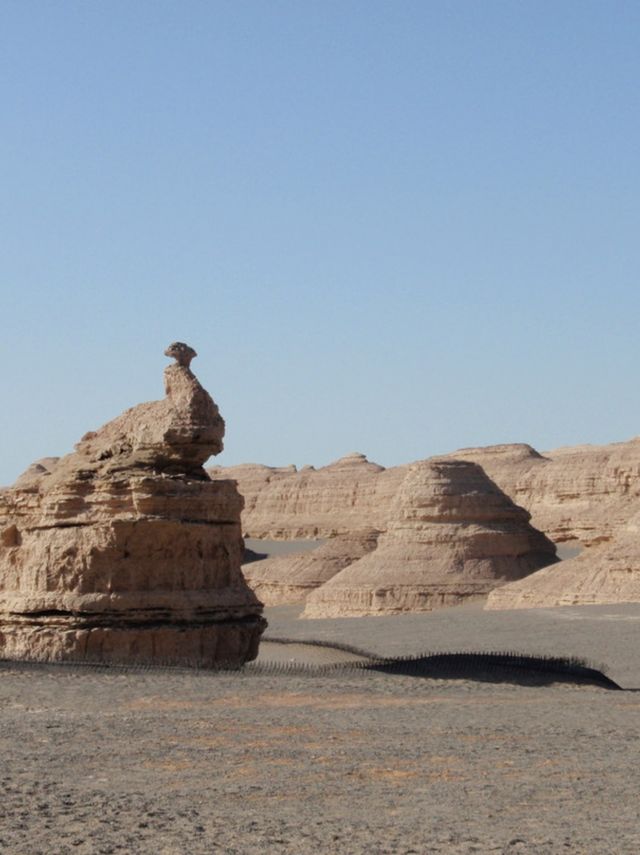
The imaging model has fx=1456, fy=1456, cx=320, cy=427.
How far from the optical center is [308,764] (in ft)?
35.2

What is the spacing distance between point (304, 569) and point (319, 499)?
21701mm

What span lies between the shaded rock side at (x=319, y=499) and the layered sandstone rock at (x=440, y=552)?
19.6 meters

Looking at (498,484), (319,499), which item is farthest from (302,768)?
(319,499)

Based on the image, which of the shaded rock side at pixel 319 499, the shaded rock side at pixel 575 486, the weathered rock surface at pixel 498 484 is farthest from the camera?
the shaded rock side at pixel 319 499

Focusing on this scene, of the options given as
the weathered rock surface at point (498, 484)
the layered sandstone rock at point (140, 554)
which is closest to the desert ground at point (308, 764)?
the layered sandstone rock at point (140, 554)

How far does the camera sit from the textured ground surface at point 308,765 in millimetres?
8484

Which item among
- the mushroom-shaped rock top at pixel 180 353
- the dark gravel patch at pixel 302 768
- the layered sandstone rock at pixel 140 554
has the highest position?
the mushroom-shaped rock top at pixel 180 353

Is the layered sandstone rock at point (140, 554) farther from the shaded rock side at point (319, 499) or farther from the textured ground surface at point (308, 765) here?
the shaded rock side at point (319, 499)

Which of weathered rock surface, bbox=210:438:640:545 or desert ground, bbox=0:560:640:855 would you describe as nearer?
desert ground, bbox=0:560:640:855

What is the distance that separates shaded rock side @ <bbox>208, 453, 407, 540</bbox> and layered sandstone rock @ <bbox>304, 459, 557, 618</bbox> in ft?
64.4

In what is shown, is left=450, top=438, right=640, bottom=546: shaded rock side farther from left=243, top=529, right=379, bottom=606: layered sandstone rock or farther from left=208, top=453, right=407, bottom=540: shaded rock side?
left=243, top=529, right=379, bottom=606: layered sandstone rock

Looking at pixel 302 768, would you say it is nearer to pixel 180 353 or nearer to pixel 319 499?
pixel 180 353

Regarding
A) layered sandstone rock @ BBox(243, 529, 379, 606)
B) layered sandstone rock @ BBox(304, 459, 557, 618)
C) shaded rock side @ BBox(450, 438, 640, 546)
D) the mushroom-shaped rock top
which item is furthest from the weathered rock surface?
the mushroom-shaped rock top

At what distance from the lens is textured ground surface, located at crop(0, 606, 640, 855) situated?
8484 millimetres
